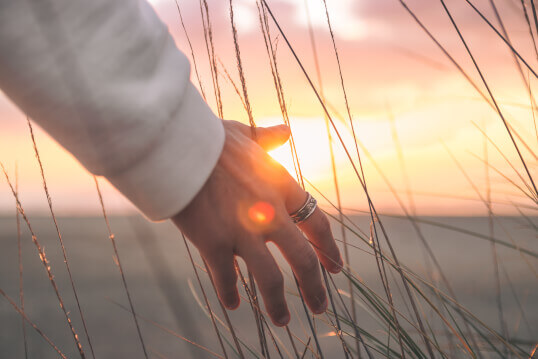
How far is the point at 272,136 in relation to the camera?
81 centimetres

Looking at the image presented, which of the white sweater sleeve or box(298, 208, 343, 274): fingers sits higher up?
the white sweater sleeve

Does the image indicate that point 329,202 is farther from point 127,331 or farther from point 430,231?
point 430,231

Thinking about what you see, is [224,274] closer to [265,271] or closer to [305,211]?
[265,271]

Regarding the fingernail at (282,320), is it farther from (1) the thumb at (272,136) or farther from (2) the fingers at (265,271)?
(1) the thumb at (272,136)

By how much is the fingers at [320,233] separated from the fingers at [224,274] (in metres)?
0.15

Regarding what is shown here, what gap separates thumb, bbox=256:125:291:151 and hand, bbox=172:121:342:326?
0.18 meters

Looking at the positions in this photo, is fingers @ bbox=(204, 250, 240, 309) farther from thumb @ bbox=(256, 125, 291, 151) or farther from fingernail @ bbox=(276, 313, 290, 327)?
thumb @ bbox=(256, 125, 291, 151)

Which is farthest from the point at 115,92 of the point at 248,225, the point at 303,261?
the point at 303,261

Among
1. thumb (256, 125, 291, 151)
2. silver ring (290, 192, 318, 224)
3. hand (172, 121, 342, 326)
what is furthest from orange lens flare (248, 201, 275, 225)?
thumb (256, 125, 291, 151)

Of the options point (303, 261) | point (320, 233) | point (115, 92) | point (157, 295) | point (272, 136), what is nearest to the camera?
point (115, 92)

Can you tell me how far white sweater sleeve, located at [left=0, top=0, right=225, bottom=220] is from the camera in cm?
44

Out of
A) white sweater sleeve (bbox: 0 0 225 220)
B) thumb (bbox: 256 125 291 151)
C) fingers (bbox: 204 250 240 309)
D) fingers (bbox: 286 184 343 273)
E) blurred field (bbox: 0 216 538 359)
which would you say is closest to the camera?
white sweater sleeve (bbox: 0 0 225 220)

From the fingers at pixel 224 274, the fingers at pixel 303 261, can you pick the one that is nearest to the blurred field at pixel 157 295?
the fingers at pixel 224 274

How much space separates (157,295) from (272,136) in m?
2.37
